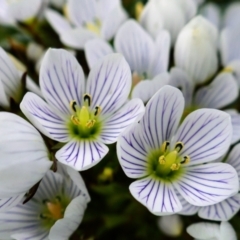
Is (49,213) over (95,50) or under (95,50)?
under

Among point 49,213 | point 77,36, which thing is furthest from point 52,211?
point 77,36

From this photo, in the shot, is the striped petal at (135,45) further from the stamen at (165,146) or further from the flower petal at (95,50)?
the stamen at (165,146)

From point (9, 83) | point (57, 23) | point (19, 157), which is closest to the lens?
point (19, 157)

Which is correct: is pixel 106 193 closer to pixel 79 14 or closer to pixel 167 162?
pixel 167 162

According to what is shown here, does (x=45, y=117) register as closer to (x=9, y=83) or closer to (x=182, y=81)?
(x=9, y=83)

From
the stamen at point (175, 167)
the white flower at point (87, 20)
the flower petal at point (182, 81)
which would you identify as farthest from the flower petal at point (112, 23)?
the stamen at point (175, 167)

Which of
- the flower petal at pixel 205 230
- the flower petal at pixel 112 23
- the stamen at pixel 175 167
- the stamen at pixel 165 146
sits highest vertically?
the flower petal at pixel 112 23

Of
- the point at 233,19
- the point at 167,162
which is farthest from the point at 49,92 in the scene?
the point at 233,19
